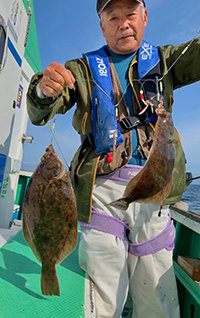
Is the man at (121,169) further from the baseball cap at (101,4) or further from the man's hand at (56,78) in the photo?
the man's hand at (56,78)

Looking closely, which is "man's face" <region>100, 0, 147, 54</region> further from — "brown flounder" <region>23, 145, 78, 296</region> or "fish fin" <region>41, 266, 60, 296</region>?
"fish fin" <region>41, 266, 60, 296</region>

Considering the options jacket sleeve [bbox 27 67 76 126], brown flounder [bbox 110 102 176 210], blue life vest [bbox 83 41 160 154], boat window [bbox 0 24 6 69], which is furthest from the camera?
boat window [bbox 0 24 6 69]

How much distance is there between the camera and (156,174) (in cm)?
165

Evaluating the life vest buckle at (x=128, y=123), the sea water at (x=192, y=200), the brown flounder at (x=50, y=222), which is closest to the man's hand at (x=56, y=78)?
the brown flounder at (x=50, y=222)

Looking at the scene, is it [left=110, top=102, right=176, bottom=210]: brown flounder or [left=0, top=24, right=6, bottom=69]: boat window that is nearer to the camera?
[left=110, top=102, right=176, bottom=210]: brown flounder

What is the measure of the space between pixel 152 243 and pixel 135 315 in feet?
2.75

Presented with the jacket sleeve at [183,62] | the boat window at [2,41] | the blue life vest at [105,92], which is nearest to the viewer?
the blue life vest at [105,92]

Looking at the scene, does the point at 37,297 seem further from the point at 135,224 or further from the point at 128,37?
the point at 128,37

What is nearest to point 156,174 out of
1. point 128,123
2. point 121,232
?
point 128,123

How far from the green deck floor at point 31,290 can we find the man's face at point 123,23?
2.49 meters

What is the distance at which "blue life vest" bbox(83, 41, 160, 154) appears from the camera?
2.23 meters

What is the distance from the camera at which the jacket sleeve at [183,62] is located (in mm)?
2434

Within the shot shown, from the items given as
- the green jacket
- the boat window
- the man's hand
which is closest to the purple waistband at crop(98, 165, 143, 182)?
the green jacket

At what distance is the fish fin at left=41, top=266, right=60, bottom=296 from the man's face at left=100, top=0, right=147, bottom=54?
2190 millimetres
